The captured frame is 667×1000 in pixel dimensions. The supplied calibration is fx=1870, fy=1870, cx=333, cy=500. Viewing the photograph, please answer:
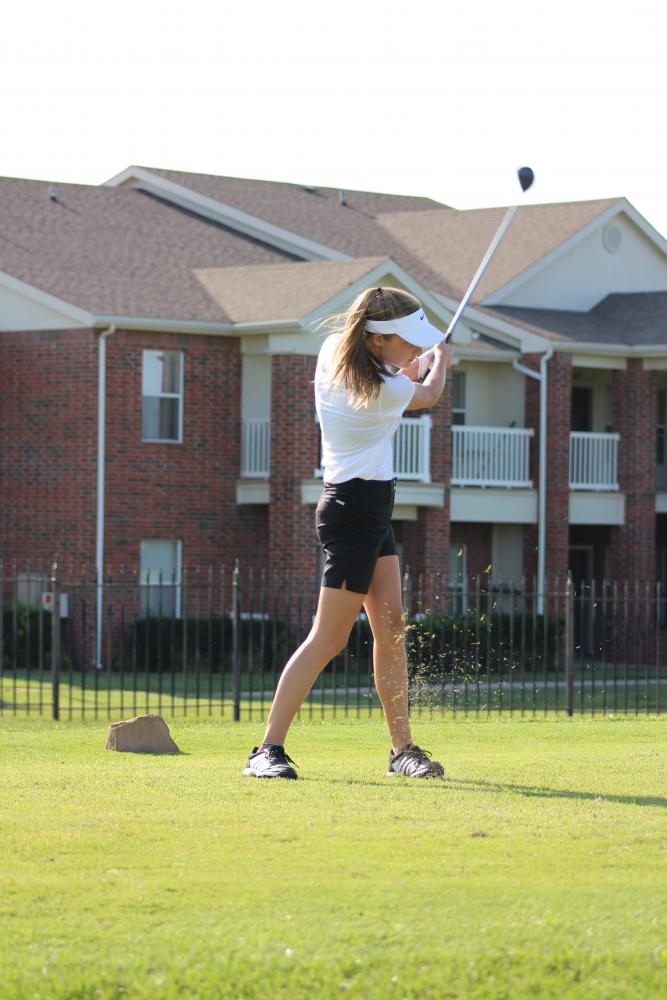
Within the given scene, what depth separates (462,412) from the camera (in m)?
35.4

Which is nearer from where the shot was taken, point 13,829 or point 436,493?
point 13,829

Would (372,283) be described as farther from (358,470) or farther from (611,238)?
(358,470)

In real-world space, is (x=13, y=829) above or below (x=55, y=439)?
below

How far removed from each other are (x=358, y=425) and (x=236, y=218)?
93.6ft

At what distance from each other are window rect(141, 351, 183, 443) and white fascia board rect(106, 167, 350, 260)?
6.32 m

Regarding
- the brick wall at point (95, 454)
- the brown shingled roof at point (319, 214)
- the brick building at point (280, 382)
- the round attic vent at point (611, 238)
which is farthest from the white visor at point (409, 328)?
the round attic vent at point (611, 238)

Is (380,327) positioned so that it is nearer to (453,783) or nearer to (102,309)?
(453,783)

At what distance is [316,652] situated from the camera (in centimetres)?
881

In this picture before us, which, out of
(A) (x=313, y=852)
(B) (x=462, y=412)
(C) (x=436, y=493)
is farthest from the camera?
(B) (x=462, y=412)

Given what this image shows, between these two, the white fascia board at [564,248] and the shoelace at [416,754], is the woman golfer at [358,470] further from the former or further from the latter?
the white fascia board at [564,248]

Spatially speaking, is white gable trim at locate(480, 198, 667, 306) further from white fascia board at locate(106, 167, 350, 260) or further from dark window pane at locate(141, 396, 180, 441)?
dark window pane at locate(141, 396, 180, 441)

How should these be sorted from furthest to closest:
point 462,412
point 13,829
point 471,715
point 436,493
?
point 462,412 < point 436,493 < point 471,715 < point 13,829

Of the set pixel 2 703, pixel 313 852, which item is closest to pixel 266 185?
pixel 2 703

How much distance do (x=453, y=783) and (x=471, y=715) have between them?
887cm
